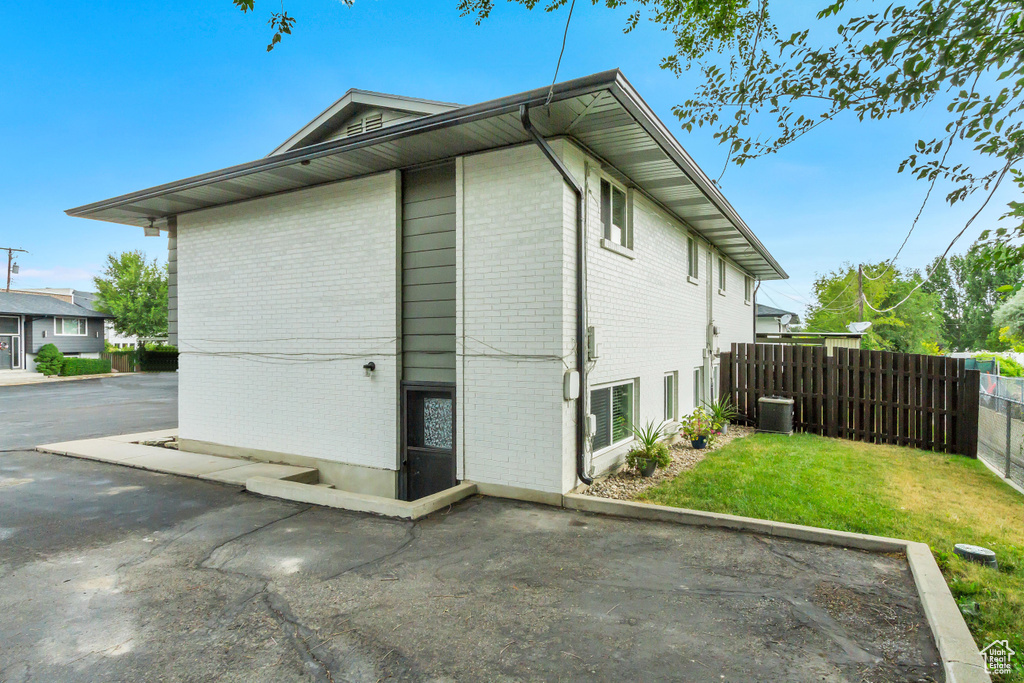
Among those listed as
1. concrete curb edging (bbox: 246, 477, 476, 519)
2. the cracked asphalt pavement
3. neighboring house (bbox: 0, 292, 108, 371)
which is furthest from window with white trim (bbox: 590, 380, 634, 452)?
neighboring house (bbox: 0, 292, 108, 371)

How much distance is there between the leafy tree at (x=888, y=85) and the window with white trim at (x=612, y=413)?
4.04 m

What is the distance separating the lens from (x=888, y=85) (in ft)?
9.80

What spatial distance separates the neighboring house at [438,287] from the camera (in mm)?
6148

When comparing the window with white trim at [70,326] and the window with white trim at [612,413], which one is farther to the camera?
the window with white trim at [70,326]

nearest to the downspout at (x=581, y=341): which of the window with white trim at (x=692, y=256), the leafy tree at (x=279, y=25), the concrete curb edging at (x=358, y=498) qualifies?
the concrete curb edging at (x=358, y=498)

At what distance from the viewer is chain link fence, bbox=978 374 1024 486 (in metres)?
7.28

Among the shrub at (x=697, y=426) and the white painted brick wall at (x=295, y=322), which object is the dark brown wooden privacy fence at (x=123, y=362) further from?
the shrub at (x=697, y=426)

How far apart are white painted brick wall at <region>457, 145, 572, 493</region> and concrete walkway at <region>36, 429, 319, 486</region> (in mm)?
3208

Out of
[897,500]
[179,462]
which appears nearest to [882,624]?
[897,500]

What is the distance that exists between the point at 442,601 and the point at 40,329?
4400 cm

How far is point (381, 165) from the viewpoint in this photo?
287 inches

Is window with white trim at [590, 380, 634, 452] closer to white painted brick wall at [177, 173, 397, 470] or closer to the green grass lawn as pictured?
the green grass lawn

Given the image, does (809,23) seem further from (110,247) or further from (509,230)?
(110,247)

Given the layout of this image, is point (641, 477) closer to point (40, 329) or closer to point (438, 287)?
point (438, 287)
